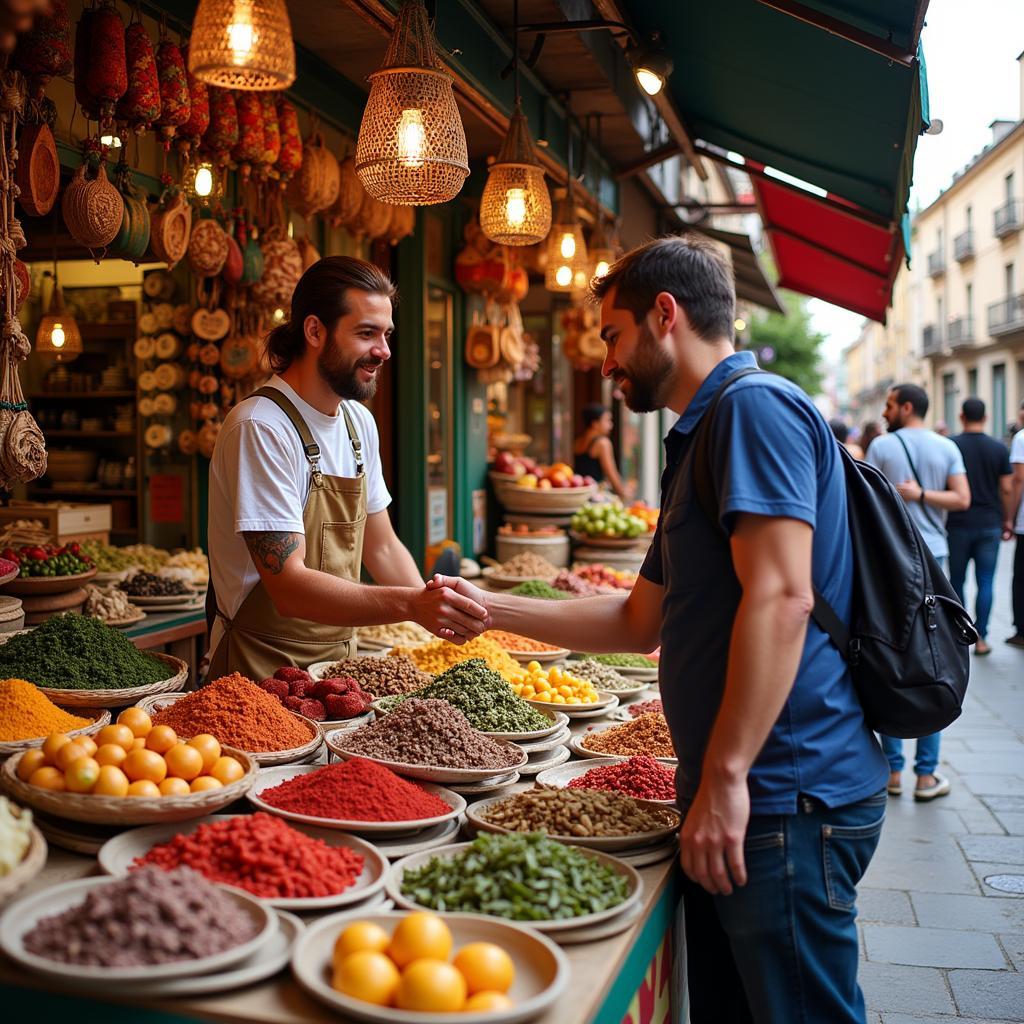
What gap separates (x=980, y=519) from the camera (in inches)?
366

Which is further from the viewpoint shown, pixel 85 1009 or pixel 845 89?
pixel 845 89

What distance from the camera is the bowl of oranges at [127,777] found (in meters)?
2.06

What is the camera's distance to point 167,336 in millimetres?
6965

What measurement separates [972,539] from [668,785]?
24.9 feet

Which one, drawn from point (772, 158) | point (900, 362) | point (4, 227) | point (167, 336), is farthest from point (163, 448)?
point (900, 362)

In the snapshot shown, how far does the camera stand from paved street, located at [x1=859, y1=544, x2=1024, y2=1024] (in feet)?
11.9

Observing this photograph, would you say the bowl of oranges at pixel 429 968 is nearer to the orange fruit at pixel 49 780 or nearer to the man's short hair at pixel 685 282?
the orange fruit at pixel 49 780

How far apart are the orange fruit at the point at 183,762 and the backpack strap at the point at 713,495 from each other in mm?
1159

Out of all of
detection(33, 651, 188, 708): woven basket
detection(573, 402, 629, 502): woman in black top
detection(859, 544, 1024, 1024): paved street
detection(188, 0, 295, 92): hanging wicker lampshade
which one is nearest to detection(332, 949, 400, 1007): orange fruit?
detection(33, 651, 188, 708): woven basket

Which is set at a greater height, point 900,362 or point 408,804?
point 900,362

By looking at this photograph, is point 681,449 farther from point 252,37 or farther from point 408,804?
point 252,37

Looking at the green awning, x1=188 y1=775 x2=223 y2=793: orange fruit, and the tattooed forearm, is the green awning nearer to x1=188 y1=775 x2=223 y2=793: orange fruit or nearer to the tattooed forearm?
the tattooed forearm

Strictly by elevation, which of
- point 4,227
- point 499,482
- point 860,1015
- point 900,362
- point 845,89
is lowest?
point 860,1015

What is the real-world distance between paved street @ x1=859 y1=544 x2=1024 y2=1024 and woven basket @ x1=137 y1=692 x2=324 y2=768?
2142 mm
